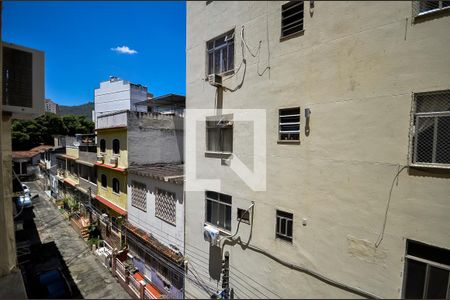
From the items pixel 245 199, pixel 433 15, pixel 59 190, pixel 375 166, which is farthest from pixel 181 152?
pixel 59 190

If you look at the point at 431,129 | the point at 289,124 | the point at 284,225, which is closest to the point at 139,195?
the point at 284,225

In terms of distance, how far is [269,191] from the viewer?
571cm

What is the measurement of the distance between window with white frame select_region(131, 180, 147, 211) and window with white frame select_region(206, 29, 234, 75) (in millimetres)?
6336

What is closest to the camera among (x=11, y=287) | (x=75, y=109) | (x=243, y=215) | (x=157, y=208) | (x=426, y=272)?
(x=11, y=287)

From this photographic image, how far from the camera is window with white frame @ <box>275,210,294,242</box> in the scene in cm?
541

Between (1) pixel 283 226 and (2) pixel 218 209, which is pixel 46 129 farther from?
(1) pixel 283 226

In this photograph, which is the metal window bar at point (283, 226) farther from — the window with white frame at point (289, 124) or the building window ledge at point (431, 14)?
the building window ledge at point (431, 14)

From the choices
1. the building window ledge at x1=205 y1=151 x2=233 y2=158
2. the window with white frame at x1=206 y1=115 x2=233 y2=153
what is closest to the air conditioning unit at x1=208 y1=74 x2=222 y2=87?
the window with white frame at x1=206 y1=115 x2=233 y2=153

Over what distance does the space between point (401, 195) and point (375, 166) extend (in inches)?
24.2

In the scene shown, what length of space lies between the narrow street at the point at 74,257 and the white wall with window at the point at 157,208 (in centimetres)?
295

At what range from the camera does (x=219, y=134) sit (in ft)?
22.7

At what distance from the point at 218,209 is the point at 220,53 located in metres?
4.84

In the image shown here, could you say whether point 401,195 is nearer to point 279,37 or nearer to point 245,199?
point 245,199

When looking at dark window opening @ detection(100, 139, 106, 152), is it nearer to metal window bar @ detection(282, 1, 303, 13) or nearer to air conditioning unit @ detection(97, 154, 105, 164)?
air conditioning unit @ detection(97, 154, 105, 164)
